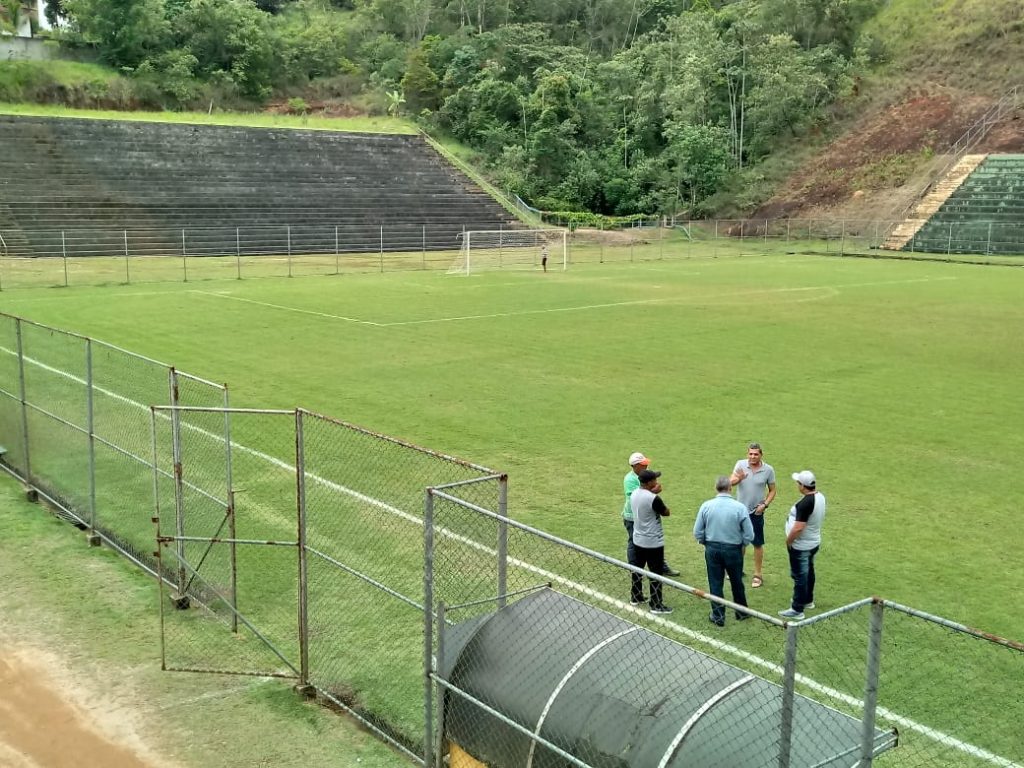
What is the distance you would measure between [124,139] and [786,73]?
4674cm

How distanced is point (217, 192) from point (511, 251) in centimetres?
1749

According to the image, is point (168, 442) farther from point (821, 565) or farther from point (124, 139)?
point (124, 139)

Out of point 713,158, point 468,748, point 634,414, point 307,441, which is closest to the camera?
point 468,748

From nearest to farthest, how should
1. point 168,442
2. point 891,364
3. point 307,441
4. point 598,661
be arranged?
point 598,661 < point 168,442 < point 307,441 < point 891,364

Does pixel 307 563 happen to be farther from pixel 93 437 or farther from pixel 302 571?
pixel 93 437

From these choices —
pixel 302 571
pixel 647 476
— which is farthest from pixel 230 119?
pixel 302 571

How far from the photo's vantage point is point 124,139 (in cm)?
6150

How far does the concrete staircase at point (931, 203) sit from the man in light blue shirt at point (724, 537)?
55.5 m

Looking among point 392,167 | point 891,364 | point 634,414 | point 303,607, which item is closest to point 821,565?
point 303,607

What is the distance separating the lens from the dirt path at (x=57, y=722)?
7.51m

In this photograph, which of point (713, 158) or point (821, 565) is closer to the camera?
point (821, 565)

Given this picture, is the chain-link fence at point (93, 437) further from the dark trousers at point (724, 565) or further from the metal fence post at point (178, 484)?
the dark trousers at point (724, 565)

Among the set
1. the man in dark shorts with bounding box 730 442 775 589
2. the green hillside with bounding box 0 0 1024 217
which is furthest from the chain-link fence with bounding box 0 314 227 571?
the green hillside with bounding box 0 0 1024 217

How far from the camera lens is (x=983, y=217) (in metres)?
60.8
